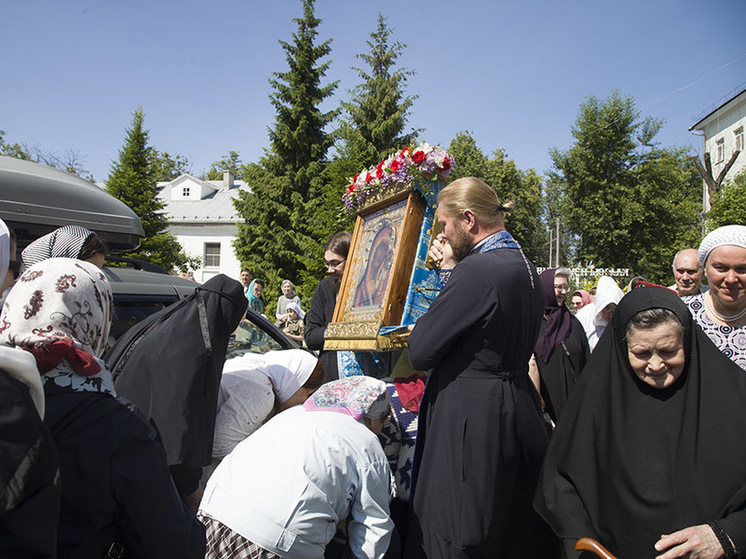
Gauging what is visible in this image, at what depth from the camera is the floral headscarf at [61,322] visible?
148cm

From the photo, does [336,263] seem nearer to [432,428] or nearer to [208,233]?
[432,428]

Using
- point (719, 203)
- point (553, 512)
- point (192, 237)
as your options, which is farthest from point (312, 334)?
point (192, 237)

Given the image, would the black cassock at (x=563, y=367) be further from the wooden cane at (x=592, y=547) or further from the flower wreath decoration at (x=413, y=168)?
the wooden cane at (x=592, y=547)

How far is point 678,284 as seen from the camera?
14.9 feet

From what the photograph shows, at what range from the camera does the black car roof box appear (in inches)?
157

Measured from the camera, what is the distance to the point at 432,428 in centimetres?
253

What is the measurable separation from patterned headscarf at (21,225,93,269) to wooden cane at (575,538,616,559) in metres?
2.84

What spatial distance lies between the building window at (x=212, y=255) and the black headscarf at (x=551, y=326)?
33.0 metres

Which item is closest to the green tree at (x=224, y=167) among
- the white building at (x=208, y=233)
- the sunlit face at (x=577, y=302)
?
the white building at (x=208, y=233)

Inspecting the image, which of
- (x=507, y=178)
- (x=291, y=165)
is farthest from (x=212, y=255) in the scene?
(x=507, y=178)

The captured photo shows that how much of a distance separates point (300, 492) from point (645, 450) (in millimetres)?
1403

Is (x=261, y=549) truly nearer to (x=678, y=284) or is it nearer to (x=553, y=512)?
(x=553, y=512)

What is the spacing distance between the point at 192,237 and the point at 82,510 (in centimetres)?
3669

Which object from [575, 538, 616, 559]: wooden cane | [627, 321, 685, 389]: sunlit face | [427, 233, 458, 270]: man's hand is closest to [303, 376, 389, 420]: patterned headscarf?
[427, 233, 458, 270]: man's hand
